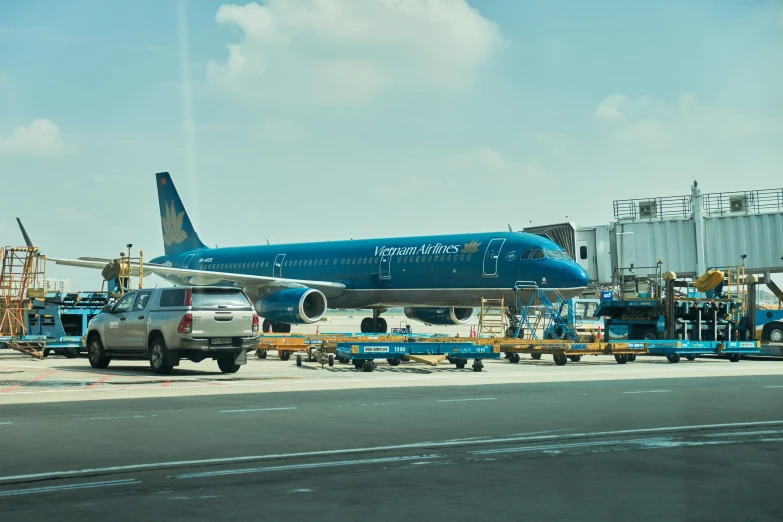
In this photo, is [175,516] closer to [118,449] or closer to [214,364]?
[118,449]

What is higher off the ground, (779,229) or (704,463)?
(779,229)

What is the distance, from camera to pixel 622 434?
397 inches

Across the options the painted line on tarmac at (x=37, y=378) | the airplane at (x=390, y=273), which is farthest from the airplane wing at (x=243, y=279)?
the painted line on tarmac at (x=37, y=378)

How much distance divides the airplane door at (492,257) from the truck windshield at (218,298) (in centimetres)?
1305

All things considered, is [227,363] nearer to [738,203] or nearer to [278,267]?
[278,267]

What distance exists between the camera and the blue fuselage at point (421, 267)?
3012cm

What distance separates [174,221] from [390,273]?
16516 mm

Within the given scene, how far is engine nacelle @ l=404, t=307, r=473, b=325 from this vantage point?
37562mm

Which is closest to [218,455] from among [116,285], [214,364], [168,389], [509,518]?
[509,518]

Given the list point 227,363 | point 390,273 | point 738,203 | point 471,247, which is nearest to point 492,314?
point 471,247

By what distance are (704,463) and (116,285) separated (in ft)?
81.5

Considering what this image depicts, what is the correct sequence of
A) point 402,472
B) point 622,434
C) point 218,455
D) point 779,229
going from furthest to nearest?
point 779,229 < point 622,434 < point 218,455 < point 402,472

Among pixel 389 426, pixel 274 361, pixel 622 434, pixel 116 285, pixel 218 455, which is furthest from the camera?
pixel 116 285

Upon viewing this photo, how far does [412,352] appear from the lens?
71.6 ft
